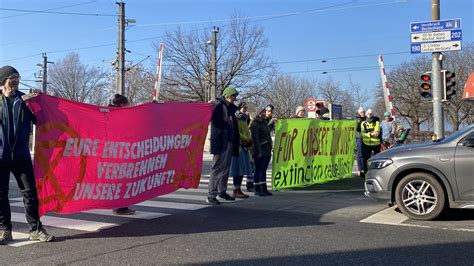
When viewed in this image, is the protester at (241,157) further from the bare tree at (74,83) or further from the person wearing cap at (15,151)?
the bare tree at (74,83)

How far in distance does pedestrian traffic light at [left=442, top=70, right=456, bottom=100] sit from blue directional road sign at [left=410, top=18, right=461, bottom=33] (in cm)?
130

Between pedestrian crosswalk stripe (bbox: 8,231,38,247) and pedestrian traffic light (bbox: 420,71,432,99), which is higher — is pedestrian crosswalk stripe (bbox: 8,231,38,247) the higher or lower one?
the lower one

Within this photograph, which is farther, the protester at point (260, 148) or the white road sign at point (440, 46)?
the white road sign at point (440, 46)

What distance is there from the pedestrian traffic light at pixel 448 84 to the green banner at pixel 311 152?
2592 mm

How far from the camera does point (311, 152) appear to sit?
37.7 feet

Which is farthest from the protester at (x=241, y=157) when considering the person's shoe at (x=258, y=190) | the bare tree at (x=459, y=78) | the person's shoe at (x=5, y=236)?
the bare tree at (x=459, y=78)

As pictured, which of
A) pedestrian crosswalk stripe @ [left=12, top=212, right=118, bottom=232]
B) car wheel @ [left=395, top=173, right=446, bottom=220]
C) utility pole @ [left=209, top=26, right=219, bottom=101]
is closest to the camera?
pedestrian crosswalk stripe @ [left=12, top=212, right=118, bottom=232]

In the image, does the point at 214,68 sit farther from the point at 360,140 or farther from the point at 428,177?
the point at 428,177

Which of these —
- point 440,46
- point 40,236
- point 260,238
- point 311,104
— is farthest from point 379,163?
point 311,104

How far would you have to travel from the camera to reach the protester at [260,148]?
9.72 m

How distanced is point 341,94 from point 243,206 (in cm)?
6240

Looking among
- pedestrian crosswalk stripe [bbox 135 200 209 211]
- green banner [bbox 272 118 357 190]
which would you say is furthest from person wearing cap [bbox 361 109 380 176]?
pedestrian crosswalk stripe [bbox 135 200 209 211]

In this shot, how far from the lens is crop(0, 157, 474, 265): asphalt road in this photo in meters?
5.05

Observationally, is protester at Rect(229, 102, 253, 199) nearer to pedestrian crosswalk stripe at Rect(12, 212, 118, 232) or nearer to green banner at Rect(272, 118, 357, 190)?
green banner at Rect(272, 118, 357, 190)
